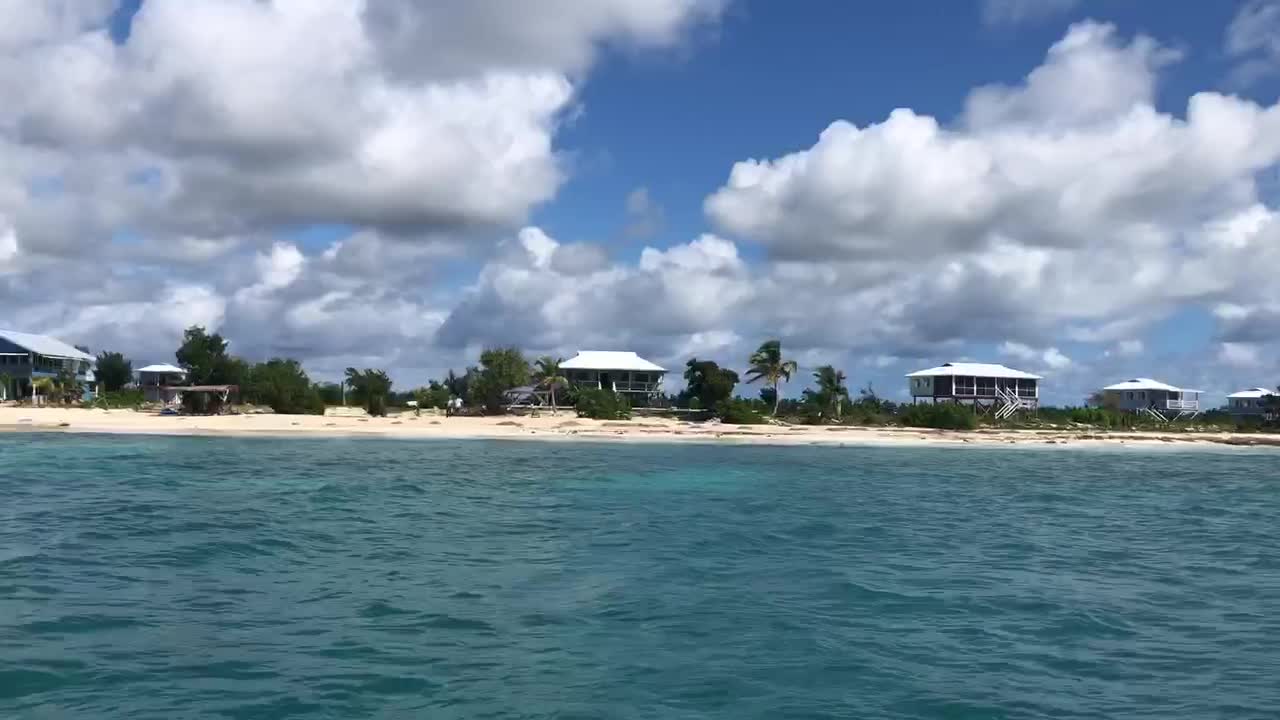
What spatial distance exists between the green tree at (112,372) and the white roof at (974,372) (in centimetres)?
6619

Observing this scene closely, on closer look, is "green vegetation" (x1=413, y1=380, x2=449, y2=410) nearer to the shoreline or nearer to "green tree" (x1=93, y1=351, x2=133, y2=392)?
the shoreline

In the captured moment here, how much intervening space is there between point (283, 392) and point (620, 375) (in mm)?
27635

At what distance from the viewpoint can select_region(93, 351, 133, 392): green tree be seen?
77.9 meters

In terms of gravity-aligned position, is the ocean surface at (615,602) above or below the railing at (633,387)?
below

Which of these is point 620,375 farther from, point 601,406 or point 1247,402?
point 1247,402

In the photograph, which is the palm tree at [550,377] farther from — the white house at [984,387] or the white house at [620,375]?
the white house at [984,387]

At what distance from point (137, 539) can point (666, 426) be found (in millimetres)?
41672

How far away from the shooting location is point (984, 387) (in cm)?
7319

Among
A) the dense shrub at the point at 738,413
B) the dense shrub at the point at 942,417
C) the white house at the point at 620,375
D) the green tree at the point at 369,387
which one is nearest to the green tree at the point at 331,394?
the green tree at the point at 369,387

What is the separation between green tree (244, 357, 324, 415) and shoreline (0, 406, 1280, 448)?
125 inches

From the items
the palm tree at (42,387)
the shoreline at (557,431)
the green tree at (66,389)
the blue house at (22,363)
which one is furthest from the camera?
the blue house at (22,363)

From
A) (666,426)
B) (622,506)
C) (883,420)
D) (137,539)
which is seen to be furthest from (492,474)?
(883,420)

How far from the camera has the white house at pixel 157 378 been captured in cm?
7556

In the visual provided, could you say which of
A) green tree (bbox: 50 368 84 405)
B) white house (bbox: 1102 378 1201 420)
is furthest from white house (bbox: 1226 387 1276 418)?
green tree (bbox: 50 368 84 405)
